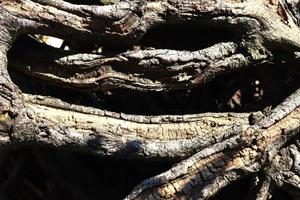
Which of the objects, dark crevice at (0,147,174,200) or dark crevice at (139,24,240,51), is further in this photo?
dark crevice at (0,147,174,200)

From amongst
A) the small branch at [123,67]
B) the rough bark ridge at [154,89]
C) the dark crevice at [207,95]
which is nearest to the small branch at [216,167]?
the rough bark ridge at [154,89]

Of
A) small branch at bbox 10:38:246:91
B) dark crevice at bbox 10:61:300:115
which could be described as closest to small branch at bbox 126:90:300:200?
small branch at bbox 10:38:246:91

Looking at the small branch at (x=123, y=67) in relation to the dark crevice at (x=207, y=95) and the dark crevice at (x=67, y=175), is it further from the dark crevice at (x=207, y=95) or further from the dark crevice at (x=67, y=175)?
the dark crevice at (x=67, y=175)

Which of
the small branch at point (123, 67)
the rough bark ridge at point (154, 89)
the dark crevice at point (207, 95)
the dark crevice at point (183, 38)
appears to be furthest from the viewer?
the dark crevice at point (207, 95)

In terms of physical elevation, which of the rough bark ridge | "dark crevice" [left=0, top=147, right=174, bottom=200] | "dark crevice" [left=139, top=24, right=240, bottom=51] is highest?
"dark crevice" [left=139, top=24, right=240, bottom=51]

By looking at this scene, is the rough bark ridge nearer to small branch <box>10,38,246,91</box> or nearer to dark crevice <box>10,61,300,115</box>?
small branch <box>10,38,246,91</box>

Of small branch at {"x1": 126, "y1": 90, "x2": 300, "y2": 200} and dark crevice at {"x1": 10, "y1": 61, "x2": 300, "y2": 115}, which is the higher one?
dark crevice at {"x1": 10, "y1": 61, "x2": 300, "y2": 115}

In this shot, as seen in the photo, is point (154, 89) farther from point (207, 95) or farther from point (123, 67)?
point (207, 95)

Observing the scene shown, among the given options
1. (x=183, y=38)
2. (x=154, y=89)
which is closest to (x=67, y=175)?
(x=154, y=89)

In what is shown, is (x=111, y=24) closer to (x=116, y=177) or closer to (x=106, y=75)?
(x=106, y=75)
